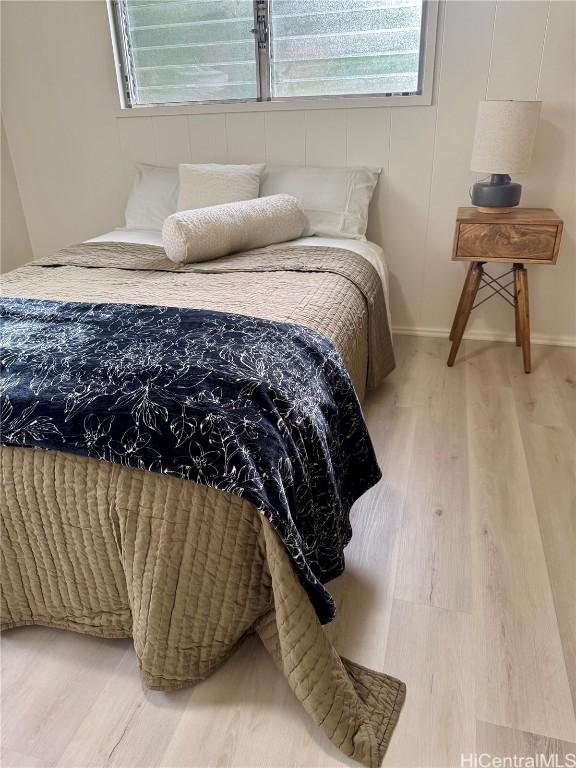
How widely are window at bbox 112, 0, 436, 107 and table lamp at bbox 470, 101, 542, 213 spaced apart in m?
0.46

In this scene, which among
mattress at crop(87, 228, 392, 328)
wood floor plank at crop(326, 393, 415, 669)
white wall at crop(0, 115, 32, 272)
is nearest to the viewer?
wood floor plank at crop(326, 393, 415, 669)

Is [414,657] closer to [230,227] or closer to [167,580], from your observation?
[167,580]

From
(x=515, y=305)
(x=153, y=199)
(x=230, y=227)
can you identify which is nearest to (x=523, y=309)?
(x=515, y=305)

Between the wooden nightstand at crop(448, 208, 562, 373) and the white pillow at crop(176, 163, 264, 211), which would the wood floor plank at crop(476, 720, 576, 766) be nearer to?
the wooden nightstand at crop(448, 208, 562, 373)

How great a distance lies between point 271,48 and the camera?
2.44 meters

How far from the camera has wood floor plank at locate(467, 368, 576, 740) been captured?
3.44ft

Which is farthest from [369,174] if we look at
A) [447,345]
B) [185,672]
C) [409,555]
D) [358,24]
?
[185,672]

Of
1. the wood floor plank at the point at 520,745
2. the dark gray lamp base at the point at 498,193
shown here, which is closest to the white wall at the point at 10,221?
the dark gray lamp base at the point at 498,193

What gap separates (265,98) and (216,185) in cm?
Answer: 55

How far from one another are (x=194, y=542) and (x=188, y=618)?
17 cm

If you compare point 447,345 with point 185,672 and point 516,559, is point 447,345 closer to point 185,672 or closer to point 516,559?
point 516,559

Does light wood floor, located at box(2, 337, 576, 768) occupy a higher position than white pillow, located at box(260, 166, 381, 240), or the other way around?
white pillow, located at box(260, 166, 381, 240)

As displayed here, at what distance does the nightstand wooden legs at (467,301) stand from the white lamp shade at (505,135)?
0.40 m

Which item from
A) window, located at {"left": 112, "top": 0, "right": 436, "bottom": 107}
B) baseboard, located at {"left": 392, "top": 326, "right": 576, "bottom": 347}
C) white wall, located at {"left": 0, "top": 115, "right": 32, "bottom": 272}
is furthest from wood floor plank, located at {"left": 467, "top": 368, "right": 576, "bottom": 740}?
white wall, located at {"left": 0, "top": 115, "right": 32, "bottom": 272}
